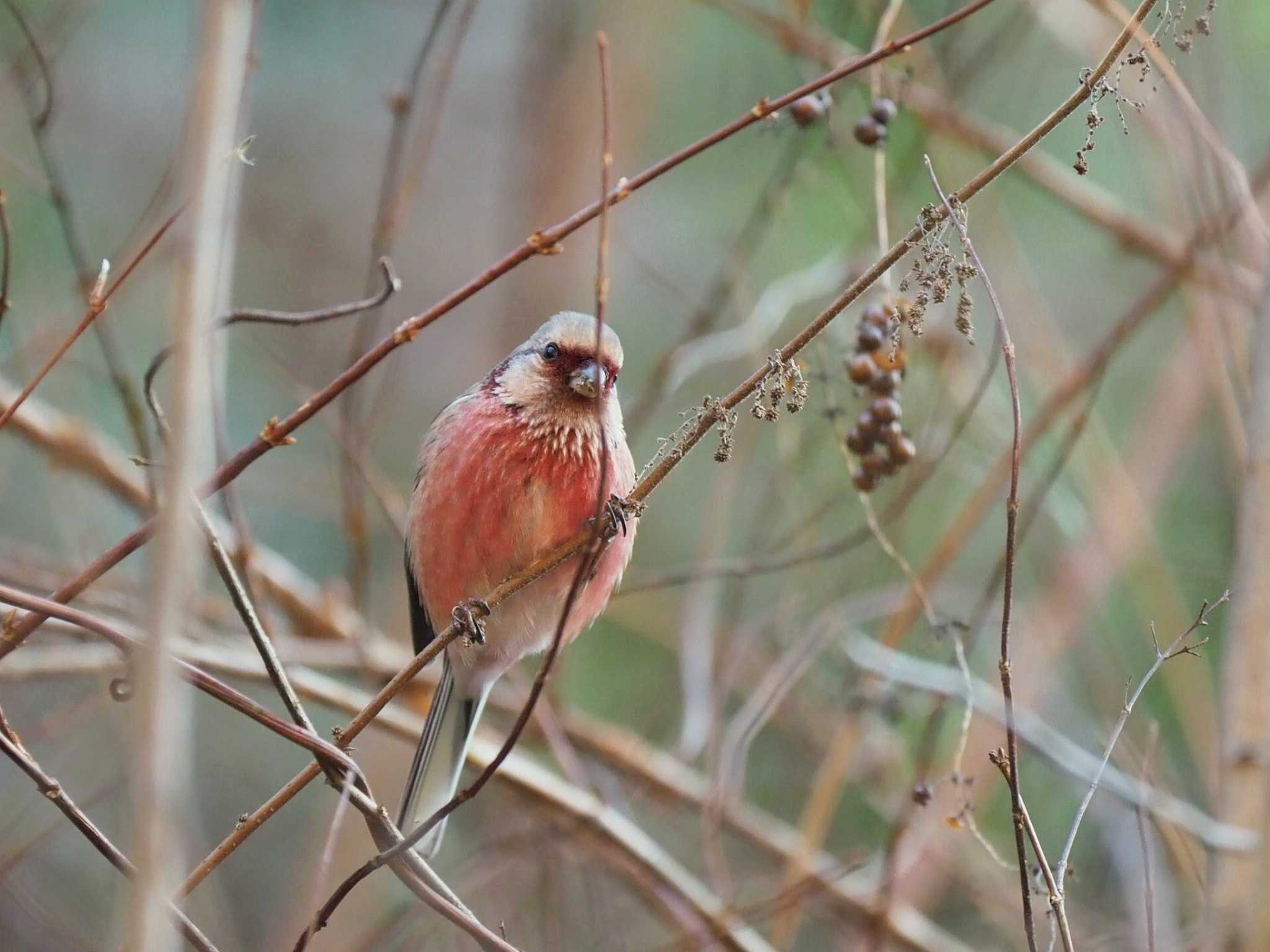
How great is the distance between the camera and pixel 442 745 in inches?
189

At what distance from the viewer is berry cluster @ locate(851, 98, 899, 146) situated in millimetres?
3385

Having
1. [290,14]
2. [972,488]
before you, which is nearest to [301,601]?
[972,488]

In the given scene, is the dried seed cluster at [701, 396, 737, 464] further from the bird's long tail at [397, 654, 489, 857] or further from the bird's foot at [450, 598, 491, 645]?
the bird's long tail at [397, 654, 489, 857]

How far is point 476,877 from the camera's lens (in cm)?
484

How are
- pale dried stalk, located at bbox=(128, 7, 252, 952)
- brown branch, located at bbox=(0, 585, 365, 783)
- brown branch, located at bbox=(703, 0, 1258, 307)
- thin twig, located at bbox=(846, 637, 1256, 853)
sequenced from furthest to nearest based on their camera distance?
brown branch, located at bbox=(703, 0, 1258, 307) → thin twig, located at bbox=(846, 637, 1256, 853) → brown branch, located at bbox=(0, 585, 365, 783) → pale dried stalk, located at bbox=(128, 7, 252, 952)

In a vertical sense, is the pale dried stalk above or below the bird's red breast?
below

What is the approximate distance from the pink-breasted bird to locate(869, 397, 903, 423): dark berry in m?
0.80

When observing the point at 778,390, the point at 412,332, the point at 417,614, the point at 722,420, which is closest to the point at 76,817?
the point at 412,332

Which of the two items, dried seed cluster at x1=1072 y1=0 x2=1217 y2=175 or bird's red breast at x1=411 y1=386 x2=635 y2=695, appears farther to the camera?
bird's red breast at x1=411 y1=386 x2=635 y2=695

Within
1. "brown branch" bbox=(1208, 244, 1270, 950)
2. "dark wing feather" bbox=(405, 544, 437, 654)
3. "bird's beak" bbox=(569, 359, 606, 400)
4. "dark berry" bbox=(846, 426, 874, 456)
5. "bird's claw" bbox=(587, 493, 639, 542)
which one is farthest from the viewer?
"dark wing feather" bbox=(405, 544, 437, 654)

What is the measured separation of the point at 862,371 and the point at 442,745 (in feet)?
7.72

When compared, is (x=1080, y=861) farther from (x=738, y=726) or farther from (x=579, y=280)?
(x=579, y=280)

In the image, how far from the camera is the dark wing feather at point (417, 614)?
458 cm

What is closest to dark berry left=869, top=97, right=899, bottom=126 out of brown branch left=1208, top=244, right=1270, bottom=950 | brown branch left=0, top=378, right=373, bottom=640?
brown branch left=1208, top=244, right=1270, bottom=950
